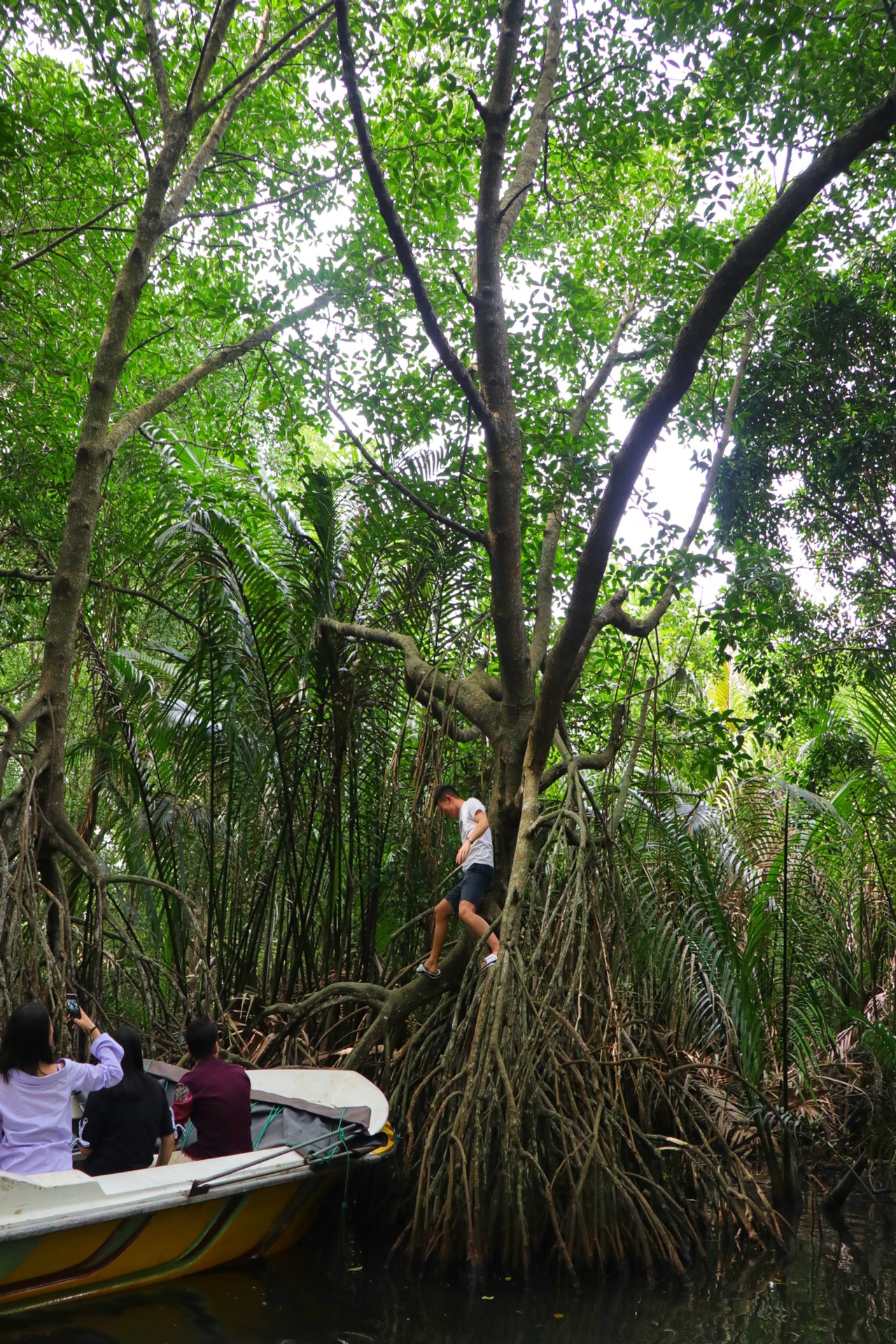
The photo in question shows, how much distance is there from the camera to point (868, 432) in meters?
7.49

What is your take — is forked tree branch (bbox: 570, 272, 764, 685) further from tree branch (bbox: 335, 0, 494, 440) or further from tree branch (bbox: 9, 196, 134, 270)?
tree branch (bbox: 9, 196, 134, 270)

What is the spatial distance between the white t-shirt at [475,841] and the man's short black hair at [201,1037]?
168cm

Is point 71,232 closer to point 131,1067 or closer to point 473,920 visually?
point 473,920

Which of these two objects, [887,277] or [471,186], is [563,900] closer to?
[887,277]

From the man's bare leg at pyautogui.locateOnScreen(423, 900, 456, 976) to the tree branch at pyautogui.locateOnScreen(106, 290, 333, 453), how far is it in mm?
3493

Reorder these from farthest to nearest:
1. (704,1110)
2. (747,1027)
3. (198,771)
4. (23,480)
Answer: (23,480)
(198,771)
(747,1027)
(704,1110)

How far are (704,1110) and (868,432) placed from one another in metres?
5.03

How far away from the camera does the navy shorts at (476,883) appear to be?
227 inches

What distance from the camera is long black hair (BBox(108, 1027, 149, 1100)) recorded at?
4500mm

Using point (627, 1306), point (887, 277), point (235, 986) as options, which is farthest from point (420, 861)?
point (887, 277)

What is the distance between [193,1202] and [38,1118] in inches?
29.5

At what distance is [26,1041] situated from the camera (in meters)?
4.13

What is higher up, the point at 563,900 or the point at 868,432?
the point at 868,432

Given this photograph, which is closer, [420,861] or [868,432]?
[420,861]
